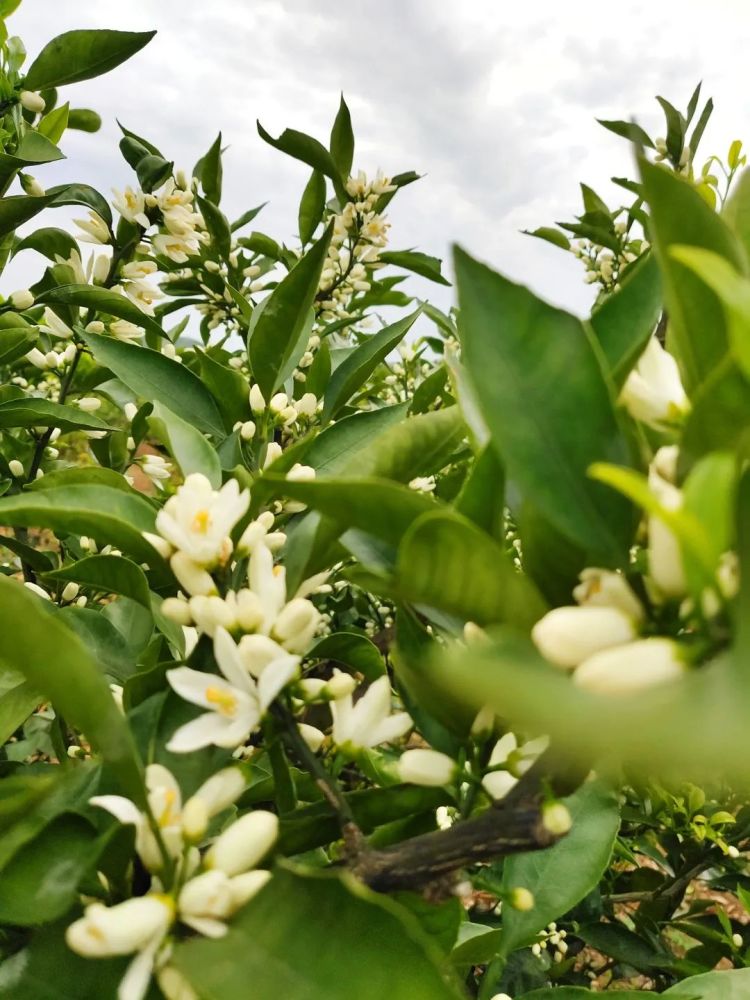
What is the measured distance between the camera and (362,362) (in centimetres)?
124

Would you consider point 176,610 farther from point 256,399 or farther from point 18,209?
point 18,209

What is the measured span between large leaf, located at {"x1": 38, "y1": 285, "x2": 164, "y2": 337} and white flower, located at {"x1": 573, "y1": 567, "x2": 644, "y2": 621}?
1.10m

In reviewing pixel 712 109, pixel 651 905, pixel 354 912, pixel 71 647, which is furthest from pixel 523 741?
pixel 712 109

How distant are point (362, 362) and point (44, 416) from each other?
0.58 metres

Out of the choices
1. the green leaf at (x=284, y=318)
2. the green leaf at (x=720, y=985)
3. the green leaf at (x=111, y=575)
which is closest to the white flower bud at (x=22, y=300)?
the green leaf at (x=284, y=318)

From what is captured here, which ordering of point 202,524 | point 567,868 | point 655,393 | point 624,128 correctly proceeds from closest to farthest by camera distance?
1. point 655,393
2. point 202,524
3. point 567,868
4. point 624,128

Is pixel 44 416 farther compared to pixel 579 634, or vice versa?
pixel 44 416

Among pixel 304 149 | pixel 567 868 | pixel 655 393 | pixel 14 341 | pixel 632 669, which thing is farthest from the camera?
pixel 304 149

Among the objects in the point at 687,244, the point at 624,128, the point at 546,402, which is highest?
the point at 624,128

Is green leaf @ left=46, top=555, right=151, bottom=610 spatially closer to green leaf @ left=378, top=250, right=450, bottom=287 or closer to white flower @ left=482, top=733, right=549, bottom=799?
white flower @ left=482, top=733, right=549, bottom=799

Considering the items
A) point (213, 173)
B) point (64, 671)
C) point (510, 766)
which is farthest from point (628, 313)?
point (213, 173)

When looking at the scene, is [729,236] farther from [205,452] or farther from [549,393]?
[205,452]

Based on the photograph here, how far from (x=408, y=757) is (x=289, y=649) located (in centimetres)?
12

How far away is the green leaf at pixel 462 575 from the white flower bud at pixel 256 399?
62cm
